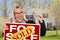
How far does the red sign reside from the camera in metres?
1.31

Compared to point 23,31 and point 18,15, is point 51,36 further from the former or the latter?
point 18,15

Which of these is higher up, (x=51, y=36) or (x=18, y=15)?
(x=18, y=15)

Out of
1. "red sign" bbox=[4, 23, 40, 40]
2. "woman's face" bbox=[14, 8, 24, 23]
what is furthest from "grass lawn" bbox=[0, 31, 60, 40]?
"woman's face" bbox=[14, 8, 24, 23]

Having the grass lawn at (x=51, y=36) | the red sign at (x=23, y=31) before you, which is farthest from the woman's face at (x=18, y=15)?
the grass lawn at (x=51, y=36)

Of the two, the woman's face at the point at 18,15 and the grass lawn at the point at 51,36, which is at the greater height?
the woman's face at the point at 18,15

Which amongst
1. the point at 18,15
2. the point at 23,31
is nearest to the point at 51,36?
the point at 23,31

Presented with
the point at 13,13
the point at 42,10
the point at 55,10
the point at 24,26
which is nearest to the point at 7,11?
the point at 13,13

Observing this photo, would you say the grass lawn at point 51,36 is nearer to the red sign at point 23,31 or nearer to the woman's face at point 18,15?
the red sign at point 23,31

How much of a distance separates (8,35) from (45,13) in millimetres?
417

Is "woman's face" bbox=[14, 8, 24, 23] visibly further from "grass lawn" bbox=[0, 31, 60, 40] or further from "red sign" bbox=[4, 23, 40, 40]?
"grass lawn" bbox=[0, 31, 60, 40]

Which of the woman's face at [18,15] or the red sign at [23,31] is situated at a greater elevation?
the woman's face at [18,15]

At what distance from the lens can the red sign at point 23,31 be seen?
1307mm

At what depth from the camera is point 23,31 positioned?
51.4 inches

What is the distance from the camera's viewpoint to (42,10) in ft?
4.36
